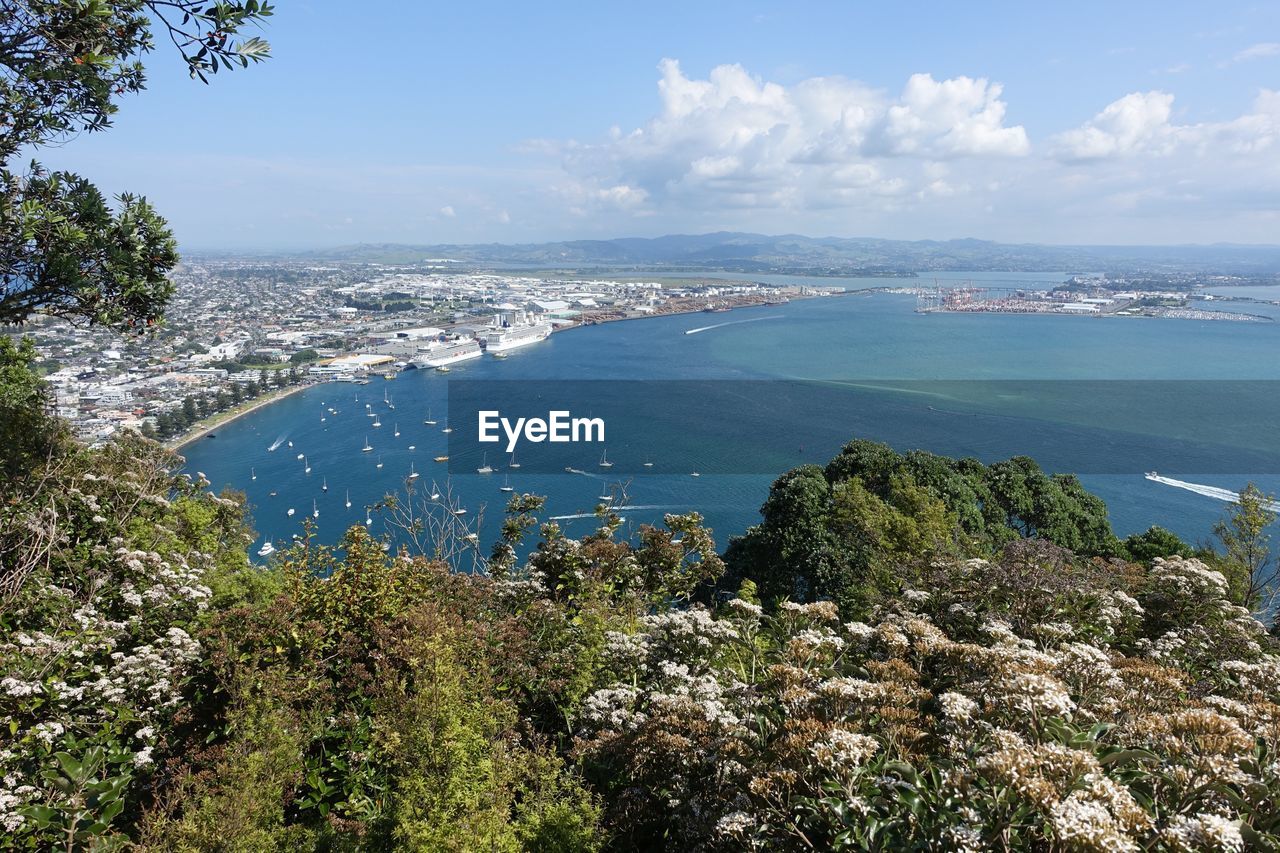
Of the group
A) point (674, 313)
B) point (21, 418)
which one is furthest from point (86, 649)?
point (674, 313)

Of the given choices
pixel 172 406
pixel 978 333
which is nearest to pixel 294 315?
pixel 172 406

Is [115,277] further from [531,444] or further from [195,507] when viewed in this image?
[531,444]

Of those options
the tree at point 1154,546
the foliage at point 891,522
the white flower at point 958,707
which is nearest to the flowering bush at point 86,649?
the white flower at point 958,707

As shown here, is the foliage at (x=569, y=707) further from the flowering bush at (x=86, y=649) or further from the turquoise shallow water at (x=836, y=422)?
the turquoise shallow water at (x=836, y=422)

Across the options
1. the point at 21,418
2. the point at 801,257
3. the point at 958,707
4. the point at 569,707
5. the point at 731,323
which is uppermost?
the point at 801,257

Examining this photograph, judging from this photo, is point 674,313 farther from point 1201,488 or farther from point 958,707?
point 958,707

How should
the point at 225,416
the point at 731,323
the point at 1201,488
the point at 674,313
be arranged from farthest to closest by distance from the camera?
the point at 674,313, the point at 731,323, the point at 225,416, the point at 1201,488
